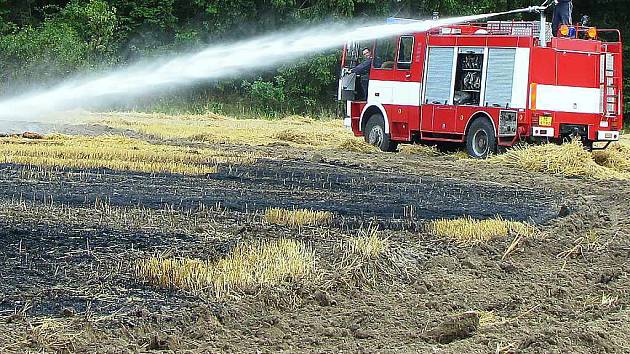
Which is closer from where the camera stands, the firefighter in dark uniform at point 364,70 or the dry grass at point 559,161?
the dry grass at point 559,161

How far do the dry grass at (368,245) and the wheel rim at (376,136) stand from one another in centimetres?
1312

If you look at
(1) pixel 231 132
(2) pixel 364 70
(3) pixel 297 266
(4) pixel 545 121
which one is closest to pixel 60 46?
(1) pixel 231 132

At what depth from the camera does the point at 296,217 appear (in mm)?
10758

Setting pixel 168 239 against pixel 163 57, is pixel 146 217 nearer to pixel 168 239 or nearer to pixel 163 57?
pixel 168 239

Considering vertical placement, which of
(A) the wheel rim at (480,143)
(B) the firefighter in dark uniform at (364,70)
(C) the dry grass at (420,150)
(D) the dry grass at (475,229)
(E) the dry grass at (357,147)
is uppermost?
(B) the firefighter in dark uniform at (364,70)

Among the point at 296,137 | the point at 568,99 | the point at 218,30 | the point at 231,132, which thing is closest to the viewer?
the point at 568,99

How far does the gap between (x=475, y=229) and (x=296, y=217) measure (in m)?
1.66

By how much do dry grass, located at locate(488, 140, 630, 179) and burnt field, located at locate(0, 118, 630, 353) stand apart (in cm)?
420

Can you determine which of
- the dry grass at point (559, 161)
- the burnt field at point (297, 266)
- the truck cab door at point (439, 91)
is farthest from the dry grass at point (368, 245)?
the truck cab door at point (439, 91)

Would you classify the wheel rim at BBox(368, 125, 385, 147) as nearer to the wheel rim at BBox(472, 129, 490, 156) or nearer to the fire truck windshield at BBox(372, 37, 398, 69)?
the fire truck windshield at BBox(372, 37, 398, 69)

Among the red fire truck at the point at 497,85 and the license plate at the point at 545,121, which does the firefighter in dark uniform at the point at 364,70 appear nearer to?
the red fire truck at the point at 497,85

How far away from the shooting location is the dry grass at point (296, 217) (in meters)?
10.6

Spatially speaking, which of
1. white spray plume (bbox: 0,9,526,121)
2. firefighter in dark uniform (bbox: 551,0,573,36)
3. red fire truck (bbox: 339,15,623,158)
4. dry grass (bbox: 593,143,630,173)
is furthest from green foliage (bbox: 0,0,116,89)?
dry grass (bbox: 593,143,630,173)

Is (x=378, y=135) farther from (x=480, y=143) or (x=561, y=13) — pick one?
(x=561, y=13)
